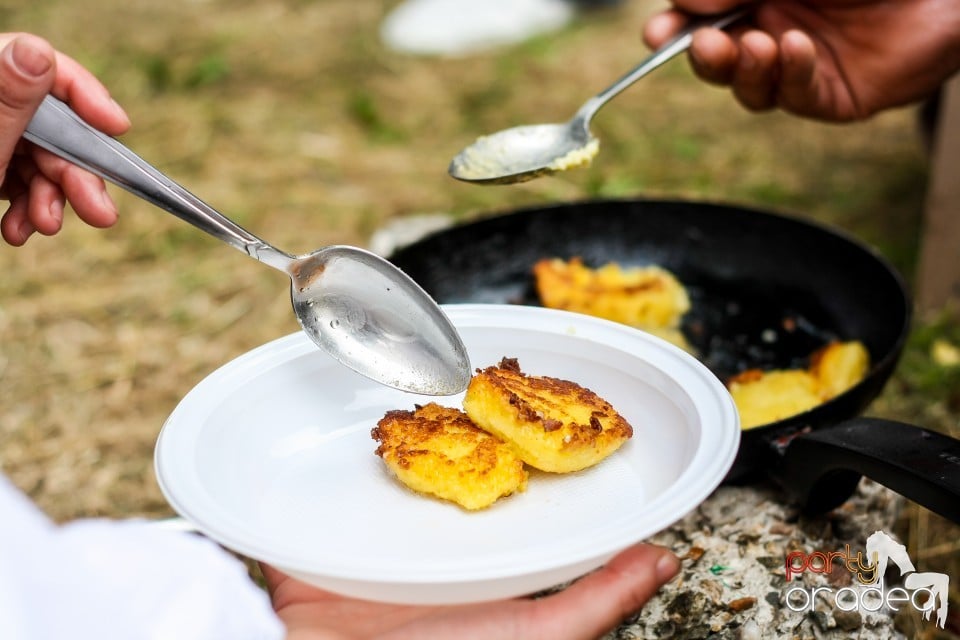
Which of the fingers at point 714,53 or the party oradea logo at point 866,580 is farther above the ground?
the fingers at point 714,53

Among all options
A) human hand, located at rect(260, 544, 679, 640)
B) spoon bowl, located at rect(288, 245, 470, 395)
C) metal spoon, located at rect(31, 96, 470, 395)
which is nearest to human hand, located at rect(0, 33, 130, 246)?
metal spoon, located at rect(31, 96, 470, 395)

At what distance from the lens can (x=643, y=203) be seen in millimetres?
2652

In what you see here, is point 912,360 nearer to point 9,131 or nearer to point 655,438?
point 655,438

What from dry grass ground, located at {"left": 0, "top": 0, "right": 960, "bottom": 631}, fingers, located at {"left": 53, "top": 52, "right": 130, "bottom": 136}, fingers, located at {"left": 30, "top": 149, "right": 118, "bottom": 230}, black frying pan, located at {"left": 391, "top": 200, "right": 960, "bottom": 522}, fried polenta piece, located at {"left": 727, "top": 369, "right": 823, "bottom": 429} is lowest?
dry grass ground, located at {"left": 0, "top": 0, "right": 960, "bottom": 631}

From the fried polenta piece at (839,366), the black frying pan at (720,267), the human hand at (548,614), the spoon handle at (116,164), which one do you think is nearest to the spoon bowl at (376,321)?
the spoon handle at (116,164)

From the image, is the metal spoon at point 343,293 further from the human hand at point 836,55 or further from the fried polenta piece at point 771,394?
the human hand at point 836,55

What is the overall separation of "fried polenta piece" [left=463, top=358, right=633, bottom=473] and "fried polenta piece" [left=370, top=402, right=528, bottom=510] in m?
0.03

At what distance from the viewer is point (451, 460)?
4.32 feet

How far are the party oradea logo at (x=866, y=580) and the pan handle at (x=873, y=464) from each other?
0.10 m

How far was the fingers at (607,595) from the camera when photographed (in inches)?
45.1

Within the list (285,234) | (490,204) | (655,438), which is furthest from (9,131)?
(490,204)

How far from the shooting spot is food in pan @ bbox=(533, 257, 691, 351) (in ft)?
7.67

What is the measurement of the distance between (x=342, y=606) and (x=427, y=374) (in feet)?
1.26

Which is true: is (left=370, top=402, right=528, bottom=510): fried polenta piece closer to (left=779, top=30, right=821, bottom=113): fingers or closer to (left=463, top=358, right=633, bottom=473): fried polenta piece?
(left=463, top=358, right=633, bottom=473): fried polenta piece
